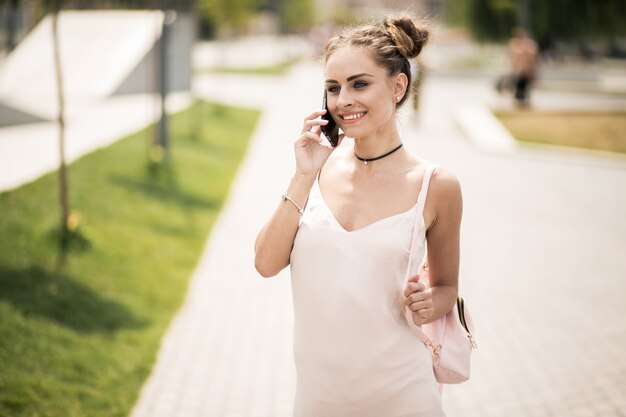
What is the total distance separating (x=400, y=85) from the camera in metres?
2.40

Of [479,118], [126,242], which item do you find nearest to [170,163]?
[126,242]

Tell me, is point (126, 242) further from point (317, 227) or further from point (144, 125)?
point (144, 125)

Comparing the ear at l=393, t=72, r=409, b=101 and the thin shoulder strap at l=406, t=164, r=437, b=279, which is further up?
the ear at l=393, t=72, r=409, b=101

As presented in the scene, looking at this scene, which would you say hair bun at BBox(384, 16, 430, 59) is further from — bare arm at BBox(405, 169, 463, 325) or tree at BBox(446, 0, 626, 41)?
tree at BBox(446, 0, 626, 41)

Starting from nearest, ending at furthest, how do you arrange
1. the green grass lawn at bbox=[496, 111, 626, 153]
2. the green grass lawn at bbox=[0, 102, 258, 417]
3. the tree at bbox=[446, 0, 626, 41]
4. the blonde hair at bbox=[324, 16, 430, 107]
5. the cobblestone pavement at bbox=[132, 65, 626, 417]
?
the blonde hair at bbox=[324, 16, 430, 107] → the green grass lawn at bbox=[0, 102, 258, 417] → the cobblestone pavement at bbox=[132, 65, 626, 417] → the green grass lawn at bbox=[496, 111, 626, 153] → the tree at bbox=[446, 0, 626, 41]

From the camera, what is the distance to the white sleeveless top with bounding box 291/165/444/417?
2.25 m

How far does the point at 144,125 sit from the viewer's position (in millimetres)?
14305

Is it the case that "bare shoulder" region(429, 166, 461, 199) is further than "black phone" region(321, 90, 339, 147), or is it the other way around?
"black phone" region(321, 90, 339, 147)

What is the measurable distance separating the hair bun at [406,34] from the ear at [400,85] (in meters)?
0.07

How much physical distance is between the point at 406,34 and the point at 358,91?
0.87 feet

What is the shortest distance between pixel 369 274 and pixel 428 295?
8.1 inches

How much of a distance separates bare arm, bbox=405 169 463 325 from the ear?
12.3 inches

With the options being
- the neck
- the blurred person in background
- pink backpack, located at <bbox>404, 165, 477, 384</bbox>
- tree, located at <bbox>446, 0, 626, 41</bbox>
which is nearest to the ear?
the neck

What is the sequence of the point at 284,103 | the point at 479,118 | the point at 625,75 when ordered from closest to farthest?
1. the point at 479,118
2. the point at 284,103
3. the point at 625,75
